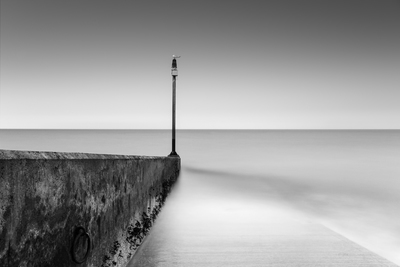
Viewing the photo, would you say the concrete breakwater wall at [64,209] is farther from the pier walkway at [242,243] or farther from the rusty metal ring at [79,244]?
the pier walkway at [242,243]

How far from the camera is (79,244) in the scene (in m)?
2.23

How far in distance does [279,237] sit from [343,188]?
→ 10005 mm

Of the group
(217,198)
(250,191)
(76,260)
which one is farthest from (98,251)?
(250,191)

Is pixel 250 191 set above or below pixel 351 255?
below

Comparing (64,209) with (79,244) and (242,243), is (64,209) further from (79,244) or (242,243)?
(242,243)

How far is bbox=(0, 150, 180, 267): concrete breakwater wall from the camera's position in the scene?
1.53 metres

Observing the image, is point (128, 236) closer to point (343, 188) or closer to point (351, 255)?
point (351, 255)

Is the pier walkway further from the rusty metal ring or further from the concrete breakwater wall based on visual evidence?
the rusty metal ring

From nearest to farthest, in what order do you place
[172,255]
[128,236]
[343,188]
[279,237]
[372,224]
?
[128,236]
[172,255]
[279,237]
[372,224]
[343,188]

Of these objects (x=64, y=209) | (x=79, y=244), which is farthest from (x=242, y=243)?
(x=64, y=209)

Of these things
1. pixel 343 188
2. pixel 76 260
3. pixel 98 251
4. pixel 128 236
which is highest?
pixel 76 260

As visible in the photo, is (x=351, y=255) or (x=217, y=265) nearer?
(x=217, y=265)

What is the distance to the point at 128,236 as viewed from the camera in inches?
143

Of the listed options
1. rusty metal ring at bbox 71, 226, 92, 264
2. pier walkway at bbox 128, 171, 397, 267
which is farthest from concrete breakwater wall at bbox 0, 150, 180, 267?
pier walkway at bbox 128, 171, 397, 267
